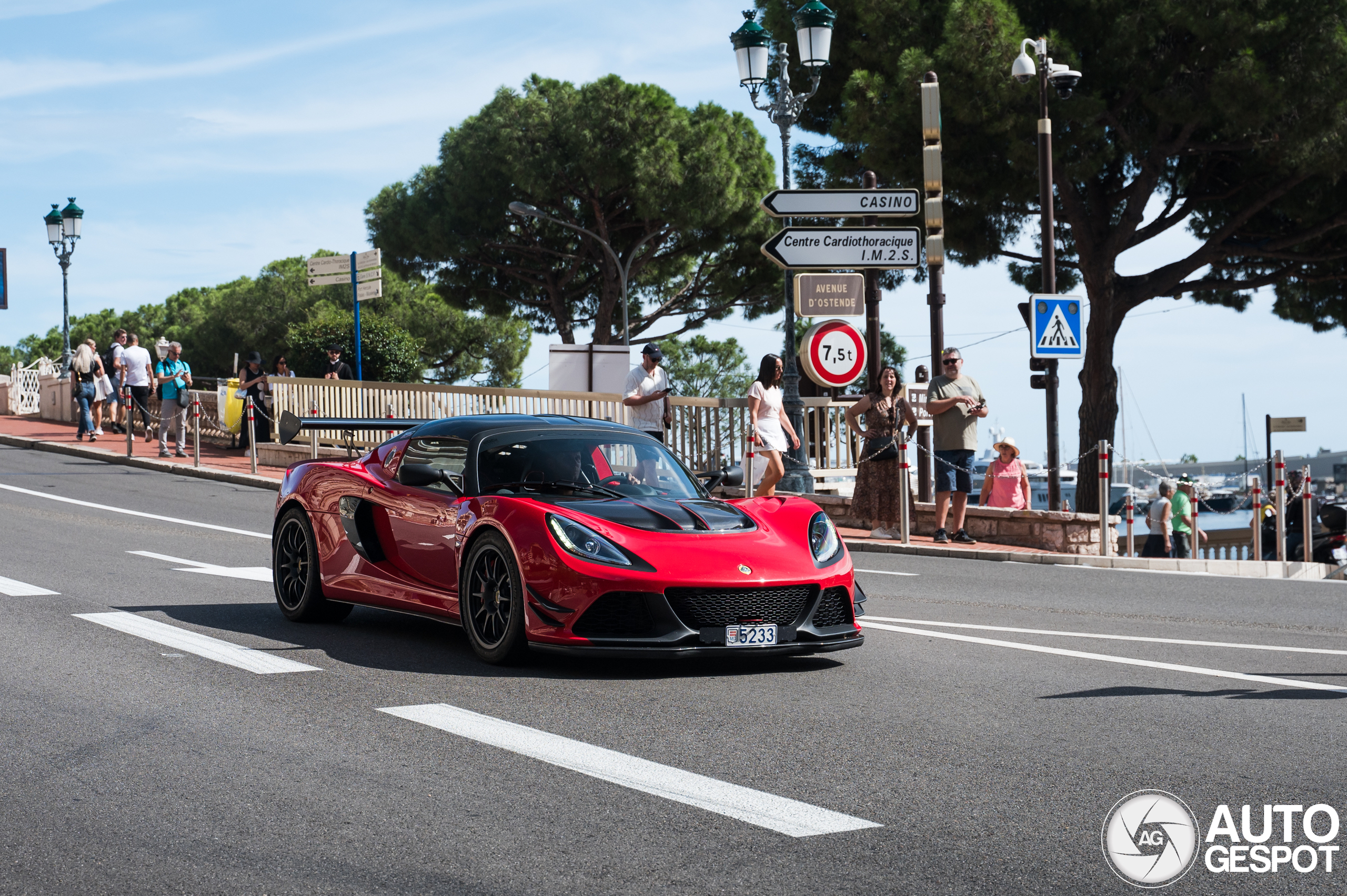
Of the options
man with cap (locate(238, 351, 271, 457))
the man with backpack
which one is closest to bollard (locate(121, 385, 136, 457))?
the man with backpack

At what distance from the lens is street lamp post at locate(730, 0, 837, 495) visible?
55.9 ft

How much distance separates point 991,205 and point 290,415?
63.7 feet

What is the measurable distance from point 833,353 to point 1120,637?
26.7 feet

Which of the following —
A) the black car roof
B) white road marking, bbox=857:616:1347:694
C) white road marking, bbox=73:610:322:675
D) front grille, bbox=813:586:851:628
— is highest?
the black car roof

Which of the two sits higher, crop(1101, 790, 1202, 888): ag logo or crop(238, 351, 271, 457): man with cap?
crop(238, 351, 271, 457): man with cap

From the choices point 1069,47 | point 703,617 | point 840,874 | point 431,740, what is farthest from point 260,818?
point 1069,47

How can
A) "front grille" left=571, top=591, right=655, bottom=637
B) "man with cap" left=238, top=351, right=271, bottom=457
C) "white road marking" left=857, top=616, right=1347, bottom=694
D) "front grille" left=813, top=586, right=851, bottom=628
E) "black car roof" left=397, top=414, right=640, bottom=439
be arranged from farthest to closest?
"man with cap" left=238, top=351, right=271, bottom=457, "black car roof" left=397, top=414, right=640, bottom=439, "front grille" left=813, top=586, right=851, bottom=628, "white road marking" left=857, top=616, right=1347, bottom=694, "front grille" left=571, top=591, right=655, bottom=637

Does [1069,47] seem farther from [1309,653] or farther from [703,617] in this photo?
[703,617]

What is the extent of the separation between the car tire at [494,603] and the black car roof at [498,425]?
99 cm

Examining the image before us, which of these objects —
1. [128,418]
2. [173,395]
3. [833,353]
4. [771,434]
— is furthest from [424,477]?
[128,418]

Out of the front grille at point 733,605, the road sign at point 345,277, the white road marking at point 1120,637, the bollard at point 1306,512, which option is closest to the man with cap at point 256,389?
the road sign at point 345,277

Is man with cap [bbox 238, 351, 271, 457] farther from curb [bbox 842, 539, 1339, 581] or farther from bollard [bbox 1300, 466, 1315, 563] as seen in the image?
Answer: bollard [bbox 1300, 466, 1315, 563]

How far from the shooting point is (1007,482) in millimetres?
17078

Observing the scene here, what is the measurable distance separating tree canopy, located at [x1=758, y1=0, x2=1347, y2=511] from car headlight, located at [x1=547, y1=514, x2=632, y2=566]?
19.2 meters
